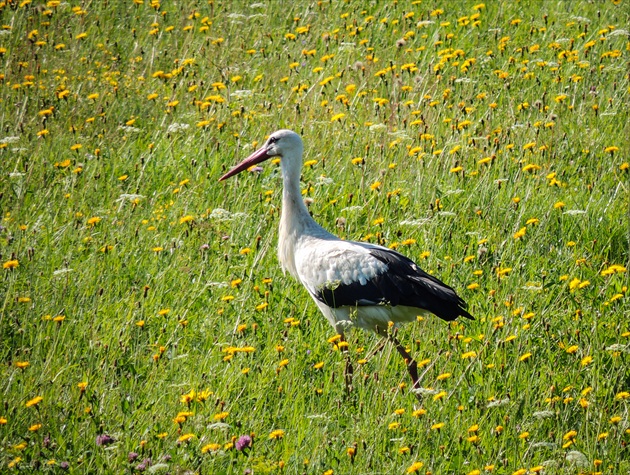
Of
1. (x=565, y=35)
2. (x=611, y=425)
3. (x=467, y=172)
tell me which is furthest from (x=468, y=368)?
(x=565, y=35)

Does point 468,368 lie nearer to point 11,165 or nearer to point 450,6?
point 11,165

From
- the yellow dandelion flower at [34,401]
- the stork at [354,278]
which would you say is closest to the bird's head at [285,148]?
the stork at [354,278]

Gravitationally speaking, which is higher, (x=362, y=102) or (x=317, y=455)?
(x=362, y=102)

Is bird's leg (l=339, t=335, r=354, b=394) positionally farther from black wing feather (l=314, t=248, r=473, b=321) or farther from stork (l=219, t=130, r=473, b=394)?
black wing feather (l=314, t=248, r=473, b=321)

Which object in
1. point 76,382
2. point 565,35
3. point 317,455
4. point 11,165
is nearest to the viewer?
point 317,455

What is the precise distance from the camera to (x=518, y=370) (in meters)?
4.82

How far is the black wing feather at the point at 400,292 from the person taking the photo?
5.04 meters

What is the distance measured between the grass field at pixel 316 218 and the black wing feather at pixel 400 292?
23cm

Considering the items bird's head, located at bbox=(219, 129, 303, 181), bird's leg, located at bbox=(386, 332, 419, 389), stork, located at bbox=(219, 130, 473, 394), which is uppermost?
bird's head, located at bbox=(219, 129, 303, 181)

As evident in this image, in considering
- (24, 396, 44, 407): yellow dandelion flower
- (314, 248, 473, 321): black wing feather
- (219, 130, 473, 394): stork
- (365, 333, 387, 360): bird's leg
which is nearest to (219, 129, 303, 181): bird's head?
(219, 130, 473, 394): stork

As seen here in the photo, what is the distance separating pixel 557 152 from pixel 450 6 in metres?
2.82

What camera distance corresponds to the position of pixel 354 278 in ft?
17.9

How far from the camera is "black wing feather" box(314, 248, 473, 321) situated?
5.04 m

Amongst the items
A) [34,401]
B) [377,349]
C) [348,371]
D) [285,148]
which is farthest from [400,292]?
[34,401]
